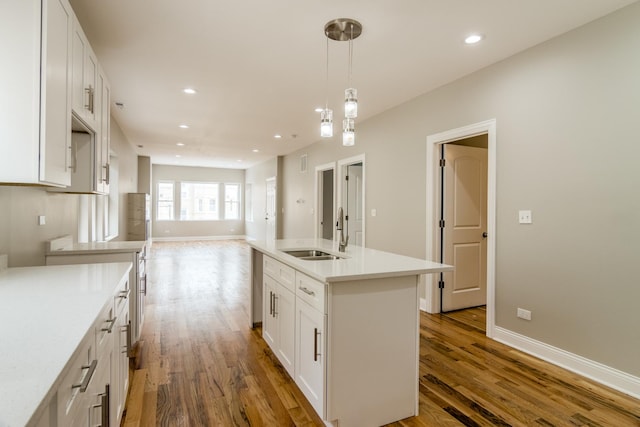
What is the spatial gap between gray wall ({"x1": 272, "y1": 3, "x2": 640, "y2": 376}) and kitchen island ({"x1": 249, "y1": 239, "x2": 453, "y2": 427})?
139cm

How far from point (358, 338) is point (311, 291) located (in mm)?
376

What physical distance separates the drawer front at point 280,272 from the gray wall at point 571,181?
2.07m

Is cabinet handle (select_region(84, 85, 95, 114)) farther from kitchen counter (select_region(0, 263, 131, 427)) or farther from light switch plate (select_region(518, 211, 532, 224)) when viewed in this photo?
light switch plate (select_region(518, 211, 532, 224))

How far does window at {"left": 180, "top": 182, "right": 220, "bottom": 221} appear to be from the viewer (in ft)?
38.5

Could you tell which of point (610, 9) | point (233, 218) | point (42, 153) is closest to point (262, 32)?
point (42, 153)

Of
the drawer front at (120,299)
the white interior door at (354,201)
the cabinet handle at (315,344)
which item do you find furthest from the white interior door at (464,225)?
the drawer front at (120,299)

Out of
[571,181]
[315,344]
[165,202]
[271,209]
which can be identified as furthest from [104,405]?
[165,202]

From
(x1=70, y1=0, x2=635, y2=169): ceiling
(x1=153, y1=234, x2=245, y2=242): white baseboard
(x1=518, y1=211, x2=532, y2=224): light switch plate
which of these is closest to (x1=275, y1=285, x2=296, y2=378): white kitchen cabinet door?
(x1=70, y1=0, x2=635, y2=169): ceiling

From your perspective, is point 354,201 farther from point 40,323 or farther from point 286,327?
point 40,323

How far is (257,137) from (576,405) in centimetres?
600

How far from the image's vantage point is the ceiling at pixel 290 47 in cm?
236

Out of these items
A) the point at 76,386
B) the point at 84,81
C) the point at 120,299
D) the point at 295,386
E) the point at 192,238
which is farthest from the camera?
the point at 192,238

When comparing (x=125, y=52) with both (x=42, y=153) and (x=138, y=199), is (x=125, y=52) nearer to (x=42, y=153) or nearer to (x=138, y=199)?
(x=42, y=153)

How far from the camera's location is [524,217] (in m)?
2.96
